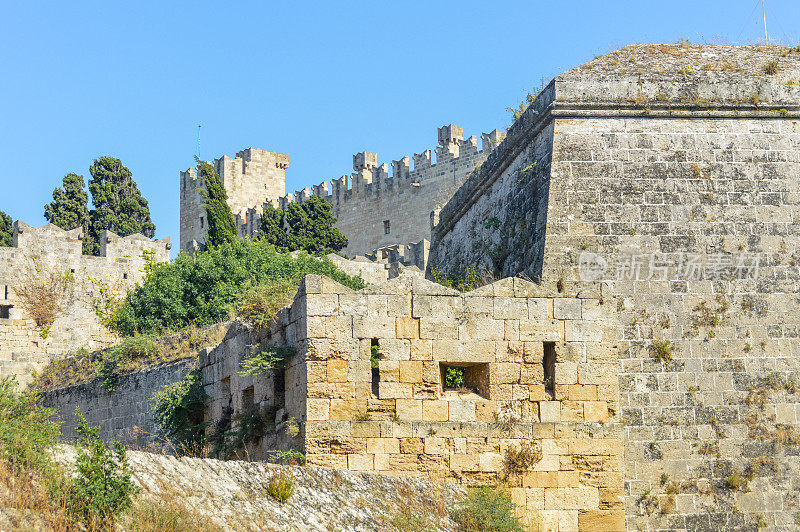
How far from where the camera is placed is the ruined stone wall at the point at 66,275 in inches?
1328

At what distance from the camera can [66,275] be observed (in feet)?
116

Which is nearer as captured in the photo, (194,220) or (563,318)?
(563,318)

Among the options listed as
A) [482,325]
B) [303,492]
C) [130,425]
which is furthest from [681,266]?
[130,425]

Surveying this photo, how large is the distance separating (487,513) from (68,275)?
91.1 feet

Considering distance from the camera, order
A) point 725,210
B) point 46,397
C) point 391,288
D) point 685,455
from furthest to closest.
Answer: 1. point 46,397
2. point 725,210
3. point 685,455
4. point 391,288

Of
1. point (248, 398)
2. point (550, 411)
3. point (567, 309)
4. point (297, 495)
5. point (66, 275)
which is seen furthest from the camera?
point (66, 275)

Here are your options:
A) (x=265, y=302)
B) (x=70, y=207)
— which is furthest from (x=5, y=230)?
(x=265, y=302)

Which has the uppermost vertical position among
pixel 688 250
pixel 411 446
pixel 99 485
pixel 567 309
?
pixel 688 250

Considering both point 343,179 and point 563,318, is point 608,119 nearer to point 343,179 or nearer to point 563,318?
point 563,318

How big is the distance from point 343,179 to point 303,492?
1865 inches

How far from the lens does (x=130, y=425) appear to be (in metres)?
18.8

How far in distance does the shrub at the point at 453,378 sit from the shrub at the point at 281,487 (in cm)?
263

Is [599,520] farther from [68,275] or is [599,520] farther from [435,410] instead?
[68,275]

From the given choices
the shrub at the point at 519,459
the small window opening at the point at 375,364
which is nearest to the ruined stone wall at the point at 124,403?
the small window opening at the point at 375,364
